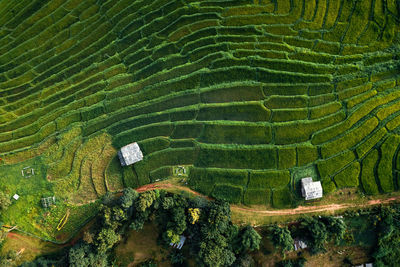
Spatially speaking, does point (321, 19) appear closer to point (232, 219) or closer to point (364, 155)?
point (364, 155)

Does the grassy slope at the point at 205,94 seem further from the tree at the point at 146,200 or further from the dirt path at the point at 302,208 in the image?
the tree at the point at 146,200

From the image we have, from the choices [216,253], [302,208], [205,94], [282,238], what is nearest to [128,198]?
[216,253]

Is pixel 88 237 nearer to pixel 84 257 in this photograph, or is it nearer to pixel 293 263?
pixel 84 257

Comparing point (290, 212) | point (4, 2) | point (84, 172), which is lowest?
point (290, 212)

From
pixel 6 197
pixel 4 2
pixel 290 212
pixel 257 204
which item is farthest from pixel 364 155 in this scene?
pixel 4 2

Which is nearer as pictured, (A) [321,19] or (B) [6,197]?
(B) [6,197]

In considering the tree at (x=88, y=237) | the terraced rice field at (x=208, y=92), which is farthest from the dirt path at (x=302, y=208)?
the tree at (x=88, y=237)
